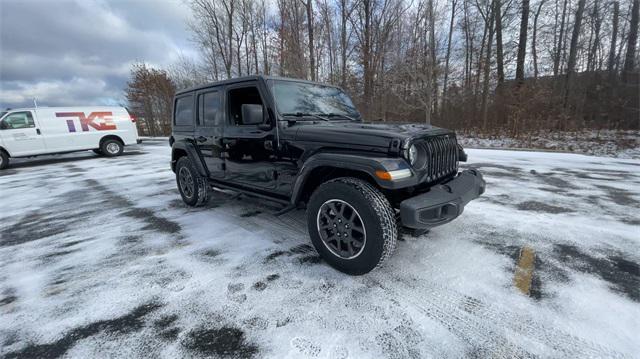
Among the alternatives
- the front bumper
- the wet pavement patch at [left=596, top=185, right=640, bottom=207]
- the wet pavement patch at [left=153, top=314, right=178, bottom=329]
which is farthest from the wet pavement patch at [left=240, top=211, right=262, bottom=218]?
the wet pavement patch at [left=596, top=185, right=640, bottom=207]

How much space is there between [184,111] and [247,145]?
6.00 feet

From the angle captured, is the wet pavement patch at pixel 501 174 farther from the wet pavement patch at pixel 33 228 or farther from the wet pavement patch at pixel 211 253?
the wet pavement patch at pixel 33 228

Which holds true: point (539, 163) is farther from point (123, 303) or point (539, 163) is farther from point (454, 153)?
point (123, 303)

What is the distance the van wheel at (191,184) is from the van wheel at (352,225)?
247cm

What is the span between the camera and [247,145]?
3.38 m

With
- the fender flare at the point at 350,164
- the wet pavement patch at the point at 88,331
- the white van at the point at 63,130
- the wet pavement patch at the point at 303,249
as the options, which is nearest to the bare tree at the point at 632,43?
the fender flare at the point at 350,164

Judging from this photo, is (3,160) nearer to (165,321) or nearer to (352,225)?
(165,321)

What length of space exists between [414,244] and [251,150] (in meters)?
2.08

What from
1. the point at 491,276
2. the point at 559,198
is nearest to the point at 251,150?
the point at 491,276

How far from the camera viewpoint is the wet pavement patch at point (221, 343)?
67.2 inches

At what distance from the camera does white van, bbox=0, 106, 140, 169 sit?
9.80 meters

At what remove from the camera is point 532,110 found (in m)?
14.7

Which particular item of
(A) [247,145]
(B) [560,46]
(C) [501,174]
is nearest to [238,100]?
(A) [247,145]

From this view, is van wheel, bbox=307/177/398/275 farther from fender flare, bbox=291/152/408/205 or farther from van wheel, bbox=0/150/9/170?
van wheel, bbox=0/150/9/170
